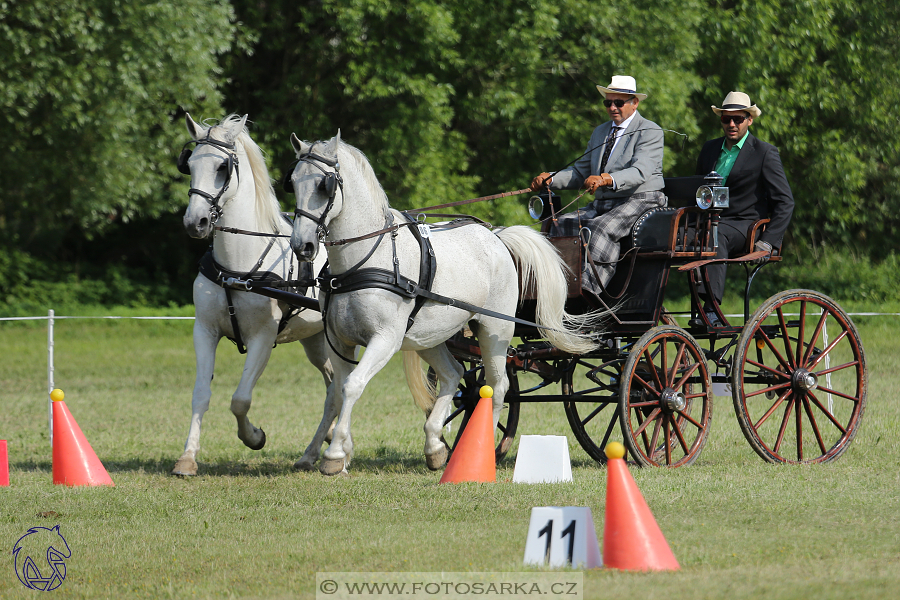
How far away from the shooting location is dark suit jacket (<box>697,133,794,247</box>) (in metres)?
7.76

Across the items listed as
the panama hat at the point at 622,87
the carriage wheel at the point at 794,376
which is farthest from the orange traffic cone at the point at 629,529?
the panama hat at the point at 622,87

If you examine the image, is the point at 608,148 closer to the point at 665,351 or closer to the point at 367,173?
the point at 665,351

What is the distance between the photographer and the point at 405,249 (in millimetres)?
6820

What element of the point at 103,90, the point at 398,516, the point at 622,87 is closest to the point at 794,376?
the point at 622,87

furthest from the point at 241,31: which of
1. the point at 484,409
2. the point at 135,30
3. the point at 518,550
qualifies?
the point at 518,550

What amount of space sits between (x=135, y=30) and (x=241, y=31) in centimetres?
346

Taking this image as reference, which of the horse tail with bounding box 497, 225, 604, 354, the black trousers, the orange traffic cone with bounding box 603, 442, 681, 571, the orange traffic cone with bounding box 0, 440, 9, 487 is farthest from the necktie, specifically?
the orange traffic cone with bounding box 0, 440, 9, 487

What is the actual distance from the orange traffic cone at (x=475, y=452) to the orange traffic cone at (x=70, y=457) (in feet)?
7.59

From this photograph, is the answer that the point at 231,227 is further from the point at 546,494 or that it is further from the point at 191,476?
the point at 546,494

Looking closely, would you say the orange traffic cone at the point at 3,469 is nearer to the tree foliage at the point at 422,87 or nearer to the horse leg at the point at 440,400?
the horse leg at the point at 440,400

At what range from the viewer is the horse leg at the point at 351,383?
6461 millimetres

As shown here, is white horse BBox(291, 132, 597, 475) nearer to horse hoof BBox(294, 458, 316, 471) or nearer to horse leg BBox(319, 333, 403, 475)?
horse leg BBox(319, 333, 403, 475)

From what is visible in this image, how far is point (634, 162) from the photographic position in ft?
24.7

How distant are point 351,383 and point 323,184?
1214 millimetres
